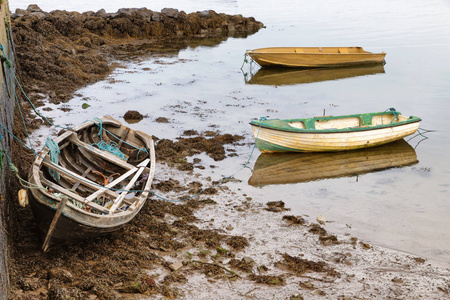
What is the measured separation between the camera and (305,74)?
24.1 m

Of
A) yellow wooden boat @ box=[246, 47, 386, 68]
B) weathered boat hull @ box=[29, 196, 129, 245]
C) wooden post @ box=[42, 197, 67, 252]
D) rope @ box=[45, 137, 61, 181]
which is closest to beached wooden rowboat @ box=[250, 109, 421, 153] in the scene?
rope @ box=[45, 137, 61, 181]

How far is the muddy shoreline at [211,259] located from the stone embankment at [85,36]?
8888mm

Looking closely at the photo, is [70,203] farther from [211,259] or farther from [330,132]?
[330,132]

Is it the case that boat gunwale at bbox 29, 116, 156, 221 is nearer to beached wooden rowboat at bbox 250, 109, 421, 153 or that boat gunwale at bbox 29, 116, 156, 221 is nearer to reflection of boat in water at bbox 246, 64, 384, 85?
beached wooden rowboat at bbox 250, 109, 421, 153

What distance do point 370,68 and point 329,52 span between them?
234cm

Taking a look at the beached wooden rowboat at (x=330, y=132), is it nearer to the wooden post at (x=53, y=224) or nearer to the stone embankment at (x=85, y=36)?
the wooden post at (x=53, y=224)

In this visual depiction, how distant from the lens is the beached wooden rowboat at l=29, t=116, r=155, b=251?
7.35 metres

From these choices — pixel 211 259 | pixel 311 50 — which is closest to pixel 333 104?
pixel 311 50

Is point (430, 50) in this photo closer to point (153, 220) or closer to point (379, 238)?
point (379, 238)

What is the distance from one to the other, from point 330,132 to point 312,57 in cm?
1173

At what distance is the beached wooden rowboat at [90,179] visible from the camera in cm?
735

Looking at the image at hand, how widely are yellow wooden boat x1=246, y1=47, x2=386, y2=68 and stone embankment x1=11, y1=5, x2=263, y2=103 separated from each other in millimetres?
7420

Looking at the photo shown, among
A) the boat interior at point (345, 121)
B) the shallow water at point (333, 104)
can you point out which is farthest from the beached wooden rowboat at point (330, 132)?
the shallow water at point (333, 104)

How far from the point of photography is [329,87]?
21.9 meters
